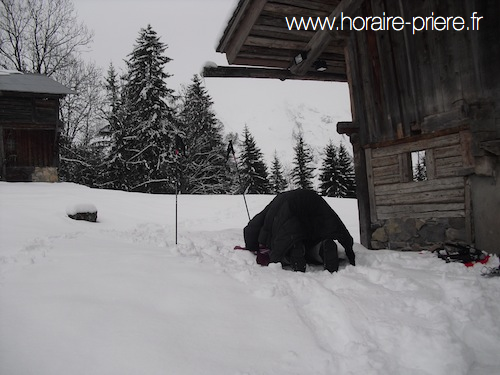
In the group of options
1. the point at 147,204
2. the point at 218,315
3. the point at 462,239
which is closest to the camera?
the point at 218,315

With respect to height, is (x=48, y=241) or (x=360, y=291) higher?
(x=48, y=241)

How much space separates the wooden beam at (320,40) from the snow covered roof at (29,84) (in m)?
16.7

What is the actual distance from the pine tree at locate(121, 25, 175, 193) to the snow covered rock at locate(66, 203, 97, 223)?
14.5 m

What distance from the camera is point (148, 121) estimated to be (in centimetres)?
2498

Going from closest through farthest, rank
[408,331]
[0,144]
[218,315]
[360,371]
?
[360,371] < [408,331] < [218,315] < [0,144]

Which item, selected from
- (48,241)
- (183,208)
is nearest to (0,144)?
(183,208)

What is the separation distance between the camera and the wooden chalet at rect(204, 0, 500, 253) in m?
4.61

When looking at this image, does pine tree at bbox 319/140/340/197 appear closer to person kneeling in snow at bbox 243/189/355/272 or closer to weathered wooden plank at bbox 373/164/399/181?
weathered wooden plank at bbox 373/164/399/181

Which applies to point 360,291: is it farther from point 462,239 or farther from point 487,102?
point 487,102

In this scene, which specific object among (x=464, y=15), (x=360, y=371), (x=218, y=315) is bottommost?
(x=360, y=371)

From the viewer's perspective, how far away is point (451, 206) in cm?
514

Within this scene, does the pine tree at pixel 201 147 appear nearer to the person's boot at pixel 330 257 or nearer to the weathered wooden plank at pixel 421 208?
the weathered wooden plank at pixel 421 208

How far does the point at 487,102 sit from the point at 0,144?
22.2m

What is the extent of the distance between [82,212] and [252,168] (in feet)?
74.7
